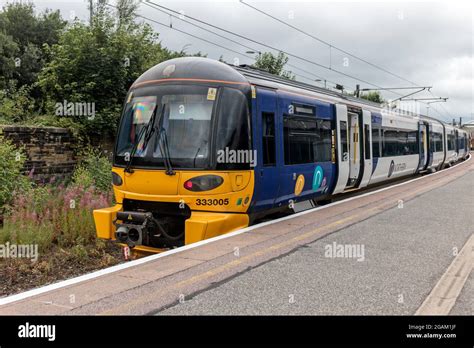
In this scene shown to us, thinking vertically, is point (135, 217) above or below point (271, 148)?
below

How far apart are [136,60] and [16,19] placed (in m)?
19.2

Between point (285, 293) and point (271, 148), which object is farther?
point (271, 148)

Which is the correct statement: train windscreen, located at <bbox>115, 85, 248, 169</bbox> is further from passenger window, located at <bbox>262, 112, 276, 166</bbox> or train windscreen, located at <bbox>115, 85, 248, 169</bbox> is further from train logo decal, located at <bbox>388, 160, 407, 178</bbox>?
train logo decal, located at <bbox>388, 160, 407, 178</bbox>

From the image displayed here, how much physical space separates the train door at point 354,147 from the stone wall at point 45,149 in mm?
7760

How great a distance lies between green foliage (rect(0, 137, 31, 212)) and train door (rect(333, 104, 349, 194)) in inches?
289

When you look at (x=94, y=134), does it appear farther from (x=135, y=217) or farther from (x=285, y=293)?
(x=285, y=293)

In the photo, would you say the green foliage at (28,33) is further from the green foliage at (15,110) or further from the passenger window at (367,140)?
the passenger window at (367,140)

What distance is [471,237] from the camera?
7734 millimetres

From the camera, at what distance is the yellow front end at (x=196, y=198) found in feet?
23.7

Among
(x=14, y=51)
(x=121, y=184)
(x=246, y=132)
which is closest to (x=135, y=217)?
Result: (x=121, y=184)

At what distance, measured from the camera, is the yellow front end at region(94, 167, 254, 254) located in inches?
284

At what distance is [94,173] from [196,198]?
5752 millimetres

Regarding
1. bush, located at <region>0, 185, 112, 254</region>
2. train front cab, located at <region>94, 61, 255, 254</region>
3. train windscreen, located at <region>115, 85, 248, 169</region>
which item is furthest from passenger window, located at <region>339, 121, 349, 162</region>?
bush, located at <region>0, 185, 112, 254</region>
